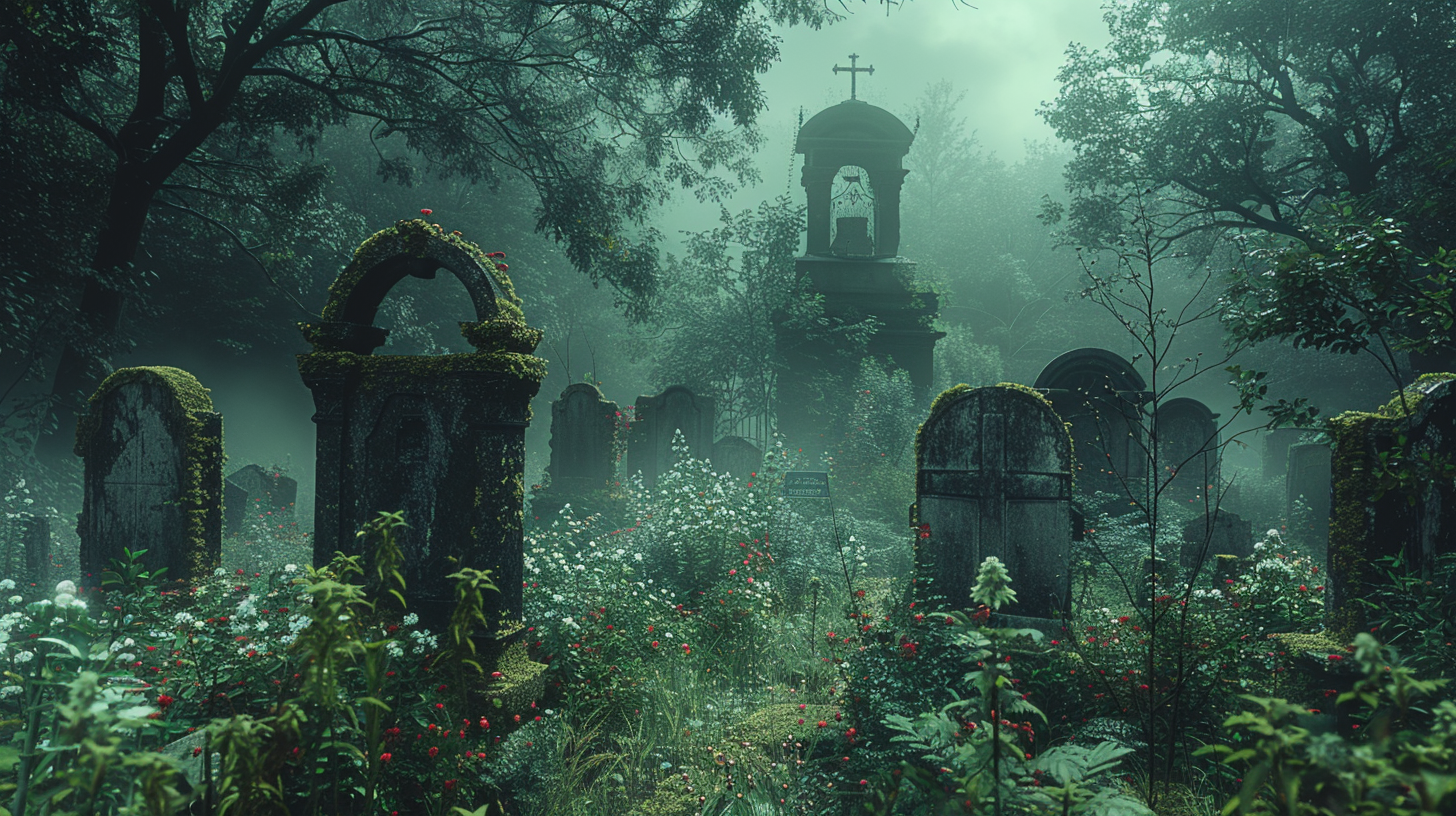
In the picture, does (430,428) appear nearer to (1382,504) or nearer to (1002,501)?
(1002,501)

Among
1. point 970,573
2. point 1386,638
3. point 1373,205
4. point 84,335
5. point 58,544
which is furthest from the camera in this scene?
point 1373,205

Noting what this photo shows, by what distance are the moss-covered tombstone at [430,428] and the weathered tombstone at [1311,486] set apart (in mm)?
12987

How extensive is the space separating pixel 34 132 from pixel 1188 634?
450 inches

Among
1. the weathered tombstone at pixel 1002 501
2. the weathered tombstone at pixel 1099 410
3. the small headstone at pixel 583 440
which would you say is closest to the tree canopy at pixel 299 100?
the small headstone at pixel 583 440

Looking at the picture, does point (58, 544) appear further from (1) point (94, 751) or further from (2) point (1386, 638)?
(2) point (1386, 638)

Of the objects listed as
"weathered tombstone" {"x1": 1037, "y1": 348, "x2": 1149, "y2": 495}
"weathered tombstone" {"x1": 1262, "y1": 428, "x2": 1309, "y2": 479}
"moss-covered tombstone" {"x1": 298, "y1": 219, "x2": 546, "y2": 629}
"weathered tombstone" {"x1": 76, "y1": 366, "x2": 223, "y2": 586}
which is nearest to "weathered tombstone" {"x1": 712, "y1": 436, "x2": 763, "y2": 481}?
"weathered tombstone" {"x1": 1037, "y1": 348, "x2": 1149, "y2": 495}

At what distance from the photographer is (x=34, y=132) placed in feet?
25.7

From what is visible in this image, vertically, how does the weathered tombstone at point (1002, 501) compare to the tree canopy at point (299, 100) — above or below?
below

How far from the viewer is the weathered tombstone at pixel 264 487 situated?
13.4 m

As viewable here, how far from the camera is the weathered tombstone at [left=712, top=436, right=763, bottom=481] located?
13.6 metres

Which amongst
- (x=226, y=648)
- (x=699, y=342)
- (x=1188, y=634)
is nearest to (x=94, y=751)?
(x=226, y=648)

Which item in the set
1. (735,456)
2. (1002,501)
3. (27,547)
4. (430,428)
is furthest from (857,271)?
(27,547)

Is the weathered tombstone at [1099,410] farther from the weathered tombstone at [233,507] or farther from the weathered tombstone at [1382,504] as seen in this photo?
the weathered tombstone at [233,507]

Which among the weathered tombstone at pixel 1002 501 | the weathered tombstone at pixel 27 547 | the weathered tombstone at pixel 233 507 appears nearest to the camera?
the weathered tombstone at pixel 1002 501
